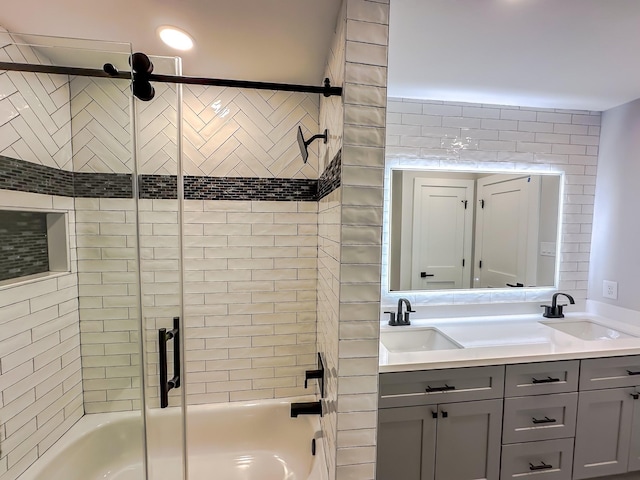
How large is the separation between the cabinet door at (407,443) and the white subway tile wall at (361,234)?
337 mm

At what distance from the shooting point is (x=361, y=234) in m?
1.09

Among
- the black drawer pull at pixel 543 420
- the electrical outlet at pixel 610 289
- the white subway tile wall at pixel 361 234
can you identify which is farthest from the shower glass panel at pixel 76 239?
the electrical outlet at pixel 610 289

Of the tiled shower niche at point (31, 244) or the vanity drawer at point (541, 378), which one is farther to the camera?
the vanity drawer at point (541, 378)

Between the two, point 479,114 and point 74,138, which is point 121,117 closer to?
point 74,138

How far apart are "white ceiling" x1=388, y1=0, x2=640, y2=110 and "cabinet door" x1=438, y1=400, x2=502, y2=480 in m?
1.75

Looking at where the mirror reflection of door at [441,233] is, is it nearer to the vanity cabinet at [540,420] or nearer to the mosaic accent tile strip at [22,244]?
the vanity cabinet at [540,420]

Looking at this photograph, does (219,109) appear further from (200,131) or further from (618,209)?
(618,209)

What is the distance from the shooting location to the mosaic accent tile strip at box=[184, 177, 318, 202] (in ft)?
5.82

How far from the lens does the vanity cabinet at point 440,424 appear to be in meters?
1.45

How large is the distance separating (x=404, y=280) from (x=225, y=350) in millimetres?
1244

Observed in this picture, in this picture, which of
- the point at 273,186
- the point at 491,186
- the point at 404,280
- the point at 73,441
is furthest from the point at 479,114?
the point at 73,441

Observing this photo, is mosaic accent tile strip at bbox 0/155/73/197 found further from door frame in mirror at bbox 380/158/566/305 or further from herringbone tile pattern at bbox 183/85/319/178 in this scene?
door frame in mirror at bbox 380/158/566/305

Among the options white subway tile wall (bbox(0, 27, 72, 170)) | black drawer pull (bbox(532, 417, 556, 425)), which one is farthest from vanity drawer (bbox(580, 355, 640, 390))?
white subway tile wall (bbox(0, 27, 72, 170))

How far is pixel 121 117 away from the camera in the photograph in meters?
1.55
